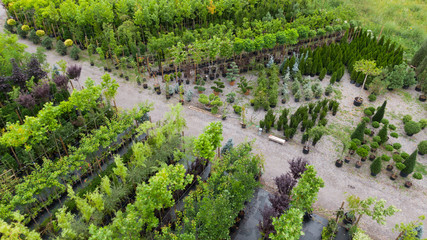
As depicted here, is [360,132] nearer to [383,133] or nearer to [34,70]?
[383,133]

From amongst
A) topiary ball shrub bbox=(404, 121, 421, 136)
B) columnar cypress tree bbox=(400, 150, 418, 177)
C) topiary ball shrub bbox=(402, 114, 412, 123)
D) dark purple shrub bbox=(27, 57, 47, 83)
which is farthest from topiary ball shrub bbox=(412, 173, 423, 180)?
dark purple shrub bbox=(27, 57, 47, 83)

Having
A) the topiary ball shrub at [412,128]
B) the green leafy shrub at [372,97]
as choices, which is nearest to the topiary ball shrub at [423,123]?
the topiary ball shrub at [412,128]

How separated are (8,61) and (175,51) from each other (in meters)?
12.6

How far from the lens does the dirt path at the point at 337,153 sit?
620 inches

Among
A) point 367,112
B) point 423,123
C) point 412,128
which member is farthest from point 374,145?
point 423,123

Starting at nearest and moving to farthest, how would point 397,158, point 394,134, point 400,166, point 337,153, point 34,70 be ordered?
point 400,166 → point 397,158 → point 337,153 → point 394,134 → point 34,70

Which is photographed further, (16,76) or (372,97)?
(372,97)

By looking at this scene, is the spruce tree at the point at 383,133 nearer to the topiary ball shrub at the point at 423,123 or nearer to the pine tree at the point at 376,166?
the pine tree at the point at 376,166

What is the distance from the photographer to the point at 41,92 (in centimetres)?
1945

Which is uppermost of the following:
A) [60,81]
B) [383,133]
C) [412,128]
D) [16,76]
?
[16,76]

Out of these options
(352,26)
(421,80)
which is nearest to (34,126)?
(421,80)

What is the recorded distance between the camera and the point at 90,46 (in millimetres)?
27703

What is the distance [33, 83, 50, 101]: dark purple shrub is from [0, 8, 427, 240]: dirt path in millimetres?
4974

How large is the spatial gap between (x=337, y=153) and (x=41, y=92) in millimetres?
20193
